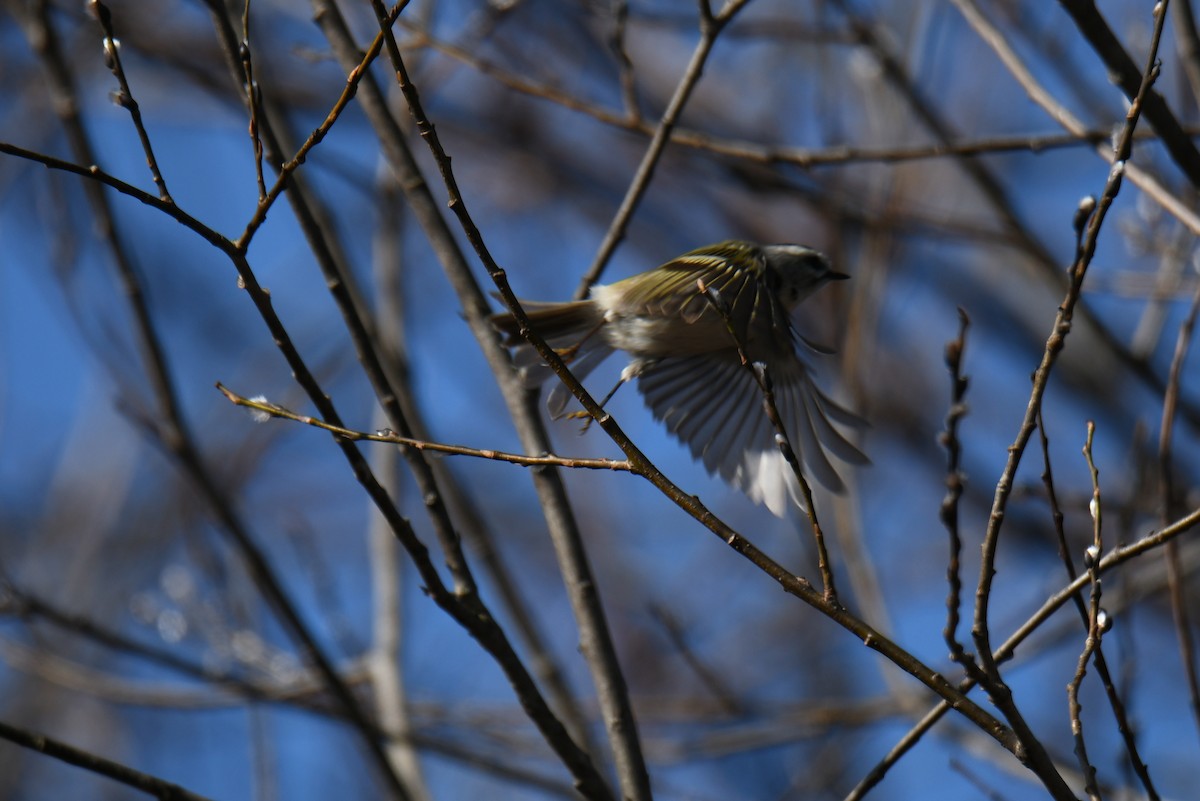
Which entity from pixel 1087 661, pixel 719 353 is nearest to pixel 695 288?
pixel 719 353

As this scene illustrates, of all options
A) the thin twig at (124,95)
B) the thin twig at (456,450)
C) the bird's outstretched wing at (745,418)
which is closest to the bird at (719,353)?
the bird's outstretched wing at (745,418)

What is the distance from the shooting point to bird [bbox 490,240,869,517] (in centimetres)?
204

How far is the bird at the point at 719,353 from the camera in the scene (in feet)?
6.71

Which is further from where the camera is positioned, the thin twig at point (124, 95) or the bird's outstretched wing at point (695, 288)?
the bird's outstretched wing at point (695, 288)

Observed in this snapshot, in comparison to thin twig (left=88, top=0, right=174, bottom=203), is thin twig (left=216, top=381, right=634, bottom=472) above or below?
below

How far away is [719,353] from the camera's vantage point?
2.36 m

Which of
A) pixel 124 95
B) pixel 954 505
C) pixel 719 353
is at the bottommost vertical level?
pixel 954 505

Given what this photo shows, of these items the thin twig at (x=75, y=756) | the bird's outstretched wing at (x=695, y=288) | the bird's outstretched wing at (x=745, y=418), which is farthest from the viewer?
the bird's outstretched wing at (x=745, y=418)

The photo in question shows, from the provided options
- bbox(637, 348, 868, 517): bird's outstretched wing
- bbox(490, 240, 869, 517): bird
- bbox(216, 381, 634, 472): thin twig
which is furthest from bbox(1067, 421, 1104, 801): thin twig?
bbox(637, 348, 868, 517): bird's outstretched wing

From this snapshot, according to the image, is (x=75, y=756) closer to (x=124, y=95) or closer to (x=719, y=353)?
(x=124, y=95)

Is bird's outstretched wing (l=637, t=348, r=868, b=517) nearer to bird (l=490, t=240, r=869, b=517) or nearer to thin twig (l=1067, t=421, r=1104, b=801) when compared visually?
bird (l=490, t=240, r=869, b=517)

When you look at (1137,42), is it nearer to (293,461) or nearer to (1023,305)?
(1023,305)

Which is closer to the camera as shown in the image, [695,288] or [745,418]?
[695,288]

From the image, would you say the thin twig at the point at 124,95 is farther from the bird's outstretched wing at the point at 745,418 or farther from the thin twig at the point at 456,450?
the bird's outstretched wing at the point at 745,418
